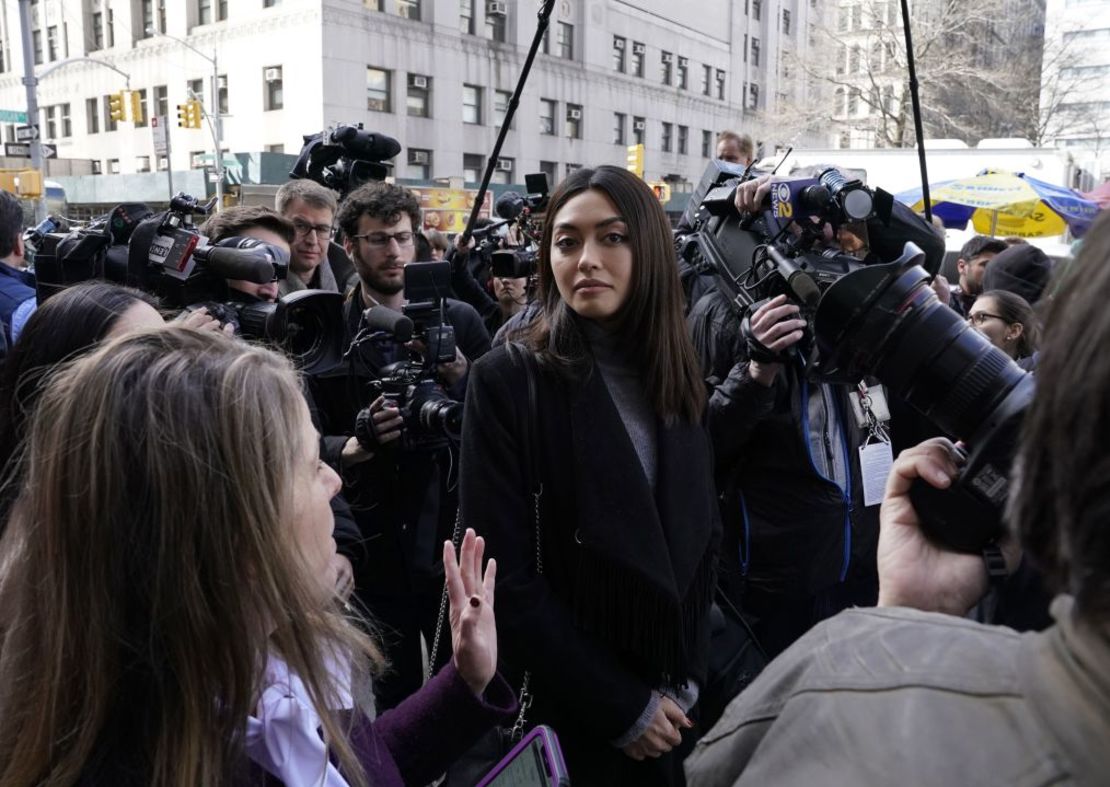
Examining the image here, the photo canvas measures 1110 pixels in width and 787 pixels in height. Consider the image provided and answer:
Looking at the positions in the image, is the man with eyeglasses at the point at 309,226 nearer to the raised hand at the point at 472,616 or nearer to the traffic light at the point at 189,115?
the raised hand at the point at 472,616

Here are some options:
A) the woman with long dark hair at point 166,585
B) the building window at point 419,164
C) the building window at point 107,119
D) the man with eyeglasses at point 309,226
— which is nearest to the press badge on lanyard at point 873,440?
the woman with long dark hair at point 166,585

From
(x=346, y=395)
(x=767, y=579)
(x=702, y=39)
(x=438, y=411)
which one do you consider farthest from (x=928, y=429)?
(x=702, y=39)

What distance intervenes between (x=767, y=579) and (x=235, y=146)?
103 feet

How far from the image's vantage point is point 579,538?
2.16m

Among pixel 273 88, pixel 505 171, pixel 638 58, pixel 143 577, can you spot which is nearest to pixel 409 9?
pixel 273 88

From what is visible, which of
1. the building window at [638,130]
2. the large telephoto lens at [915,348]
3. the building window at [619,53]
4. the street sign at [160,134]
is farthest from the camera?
the building window at [638,130]

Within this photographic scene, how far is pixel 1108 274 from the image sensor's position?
26.3 inches

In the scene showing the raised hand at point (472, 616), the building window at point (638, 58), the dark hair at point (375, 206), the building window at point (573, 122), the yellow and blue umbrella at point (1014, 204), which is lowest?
the raised hand at point (472, 616)

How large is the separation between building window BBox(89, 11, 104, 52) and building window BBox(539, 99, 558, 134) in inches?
673

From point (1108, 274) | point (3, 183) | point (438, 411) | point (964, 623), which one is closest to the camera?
point (1108, 274)

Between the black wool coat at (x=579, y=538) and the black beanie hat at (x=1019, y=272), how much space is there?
124 inches

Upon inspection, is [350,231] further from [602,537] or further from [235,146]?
[235,146]

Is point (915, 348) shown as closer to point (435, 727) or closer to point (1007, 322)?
point (435, 727)

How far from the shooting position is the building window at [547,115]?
34062mm
